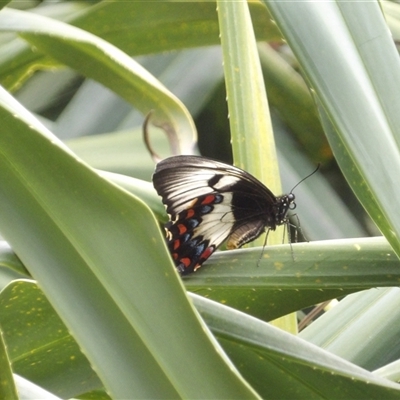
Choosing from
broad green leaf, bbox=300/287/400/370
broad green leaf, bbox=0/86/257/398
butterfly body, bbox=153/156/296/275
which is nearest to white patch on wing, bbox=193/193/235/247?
butterfly body, bbox=153/156/296/275

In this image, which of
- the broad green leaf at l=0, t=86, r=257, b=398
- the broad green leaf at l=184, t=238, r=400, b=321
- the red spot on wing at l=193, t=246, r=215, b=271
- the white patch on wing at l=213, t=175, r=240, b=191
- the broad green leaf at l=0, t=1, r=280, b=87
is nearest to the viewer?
the broad green leaf at l=0, t=86, r=257, b=398

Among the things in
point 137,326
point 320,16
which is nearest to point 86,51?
point 320,16

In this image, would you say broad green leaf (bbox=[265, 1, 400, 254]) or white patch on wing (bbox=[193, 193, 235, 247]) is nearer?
broad green leaf (bbox=[265, 1, 400, 254])

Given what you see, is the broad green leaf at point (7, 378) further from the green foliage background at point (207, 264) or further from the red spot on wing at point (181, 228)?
the red spot on wing at point (181, 228)

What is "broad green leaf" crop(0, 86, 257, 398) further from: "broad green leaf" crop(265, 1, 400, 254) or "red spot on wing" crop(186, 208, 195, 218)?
"red spot on wing" crop(186, 208, 195, 218)

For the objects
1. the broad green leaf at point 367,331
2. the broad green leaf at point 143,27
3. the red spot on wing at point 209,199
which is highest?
the broad green leaf at point 143,27

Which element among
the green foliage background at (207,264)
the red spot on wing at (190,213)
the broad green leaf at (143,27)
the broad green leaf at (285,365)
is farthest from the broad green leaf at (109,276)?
the broad green leaf at (143,27)

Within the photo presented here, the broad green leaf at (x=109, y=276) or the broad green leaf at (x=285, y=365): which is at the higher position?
the broad green leaf at (x=109, y=276)

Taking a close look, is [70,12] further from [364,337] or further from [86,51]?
[364,337]
